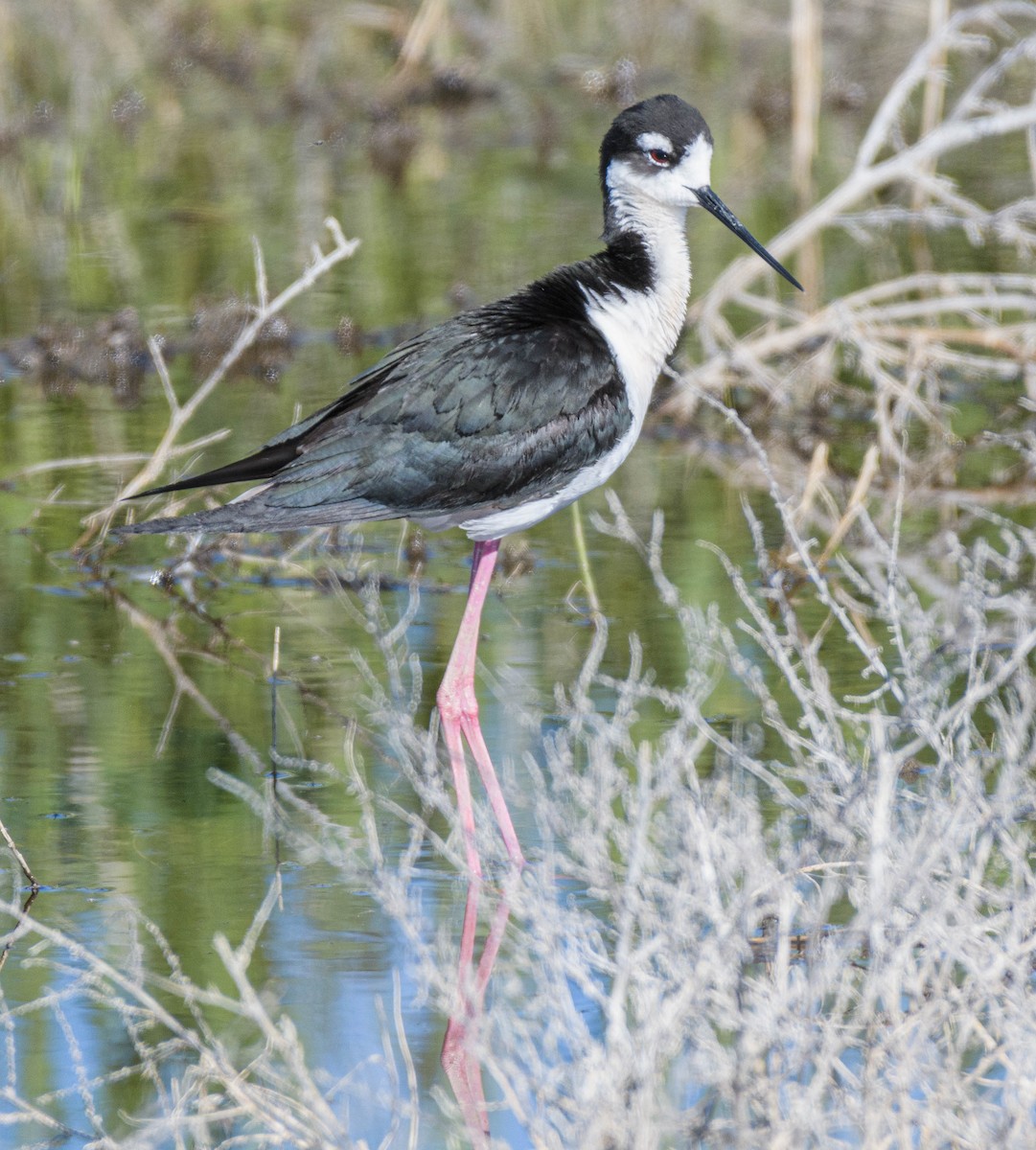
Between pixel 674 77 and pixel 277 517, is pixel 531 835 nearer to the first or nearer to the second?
pixel 277 517

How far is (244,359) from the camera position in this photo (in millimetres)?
8758

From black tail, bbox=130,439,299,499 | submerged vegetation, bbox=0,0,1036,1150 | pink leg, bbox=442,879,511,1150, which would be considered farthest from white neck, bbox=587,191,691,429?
pink leg, bbox=442,879,511,1150

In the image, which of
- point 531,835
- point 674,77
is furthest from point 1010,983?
point 674,77

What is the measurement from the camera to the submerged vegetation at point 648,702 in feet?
8.76

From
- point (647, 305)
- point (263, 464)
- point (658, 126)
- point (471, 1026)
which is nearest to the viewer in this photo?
point (471, 1026)

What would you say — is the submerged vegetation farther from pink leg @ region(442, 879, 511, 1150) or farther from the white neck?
the white neck

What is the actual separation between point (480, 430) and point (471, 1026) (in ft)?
7.80

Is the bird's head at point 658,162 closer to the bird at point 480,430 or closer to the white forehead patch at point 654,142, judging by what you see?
the white forehead patch at point 654,142

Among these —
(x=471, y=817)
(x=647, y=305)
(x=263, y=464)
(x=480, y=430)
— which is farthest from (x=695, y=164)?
(x=471, y=817)

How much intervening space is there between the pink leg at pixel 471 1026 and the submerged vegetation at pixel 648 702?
4cm

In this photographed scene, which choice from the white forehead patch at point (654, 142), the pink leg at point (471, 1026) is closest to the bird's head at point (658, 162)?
the white forehead patch at point (654, 142)

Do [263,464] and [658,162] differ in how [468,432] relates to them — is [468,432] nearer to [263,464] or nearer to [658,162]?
[263,464]

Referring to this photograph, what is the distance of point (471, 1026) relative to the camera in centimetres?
254

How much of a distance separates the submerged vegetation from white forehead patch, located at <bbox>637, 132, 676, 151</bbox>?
795 mm
